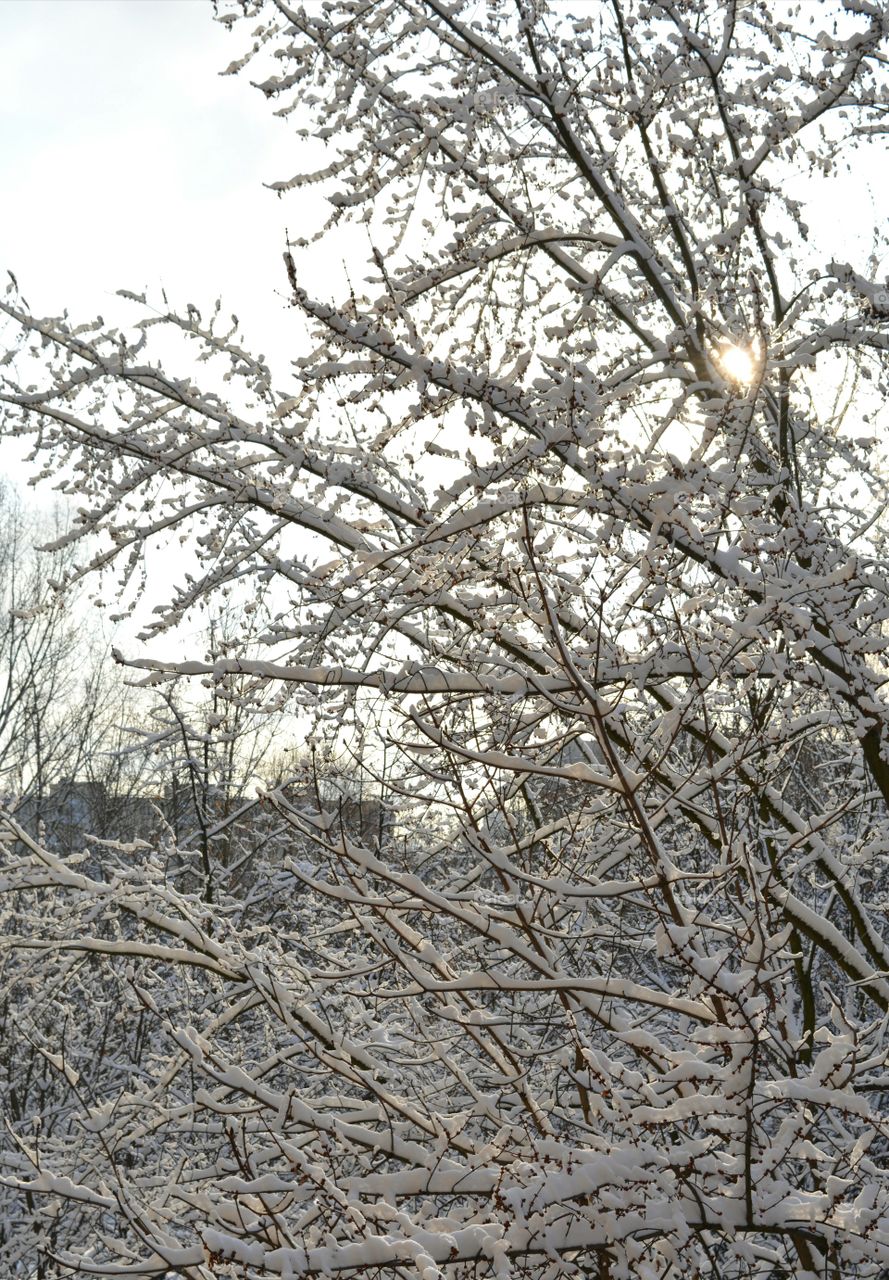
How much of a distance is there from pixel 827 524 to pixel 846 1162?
363 centimetres

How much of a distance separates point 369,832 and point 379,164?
444cm

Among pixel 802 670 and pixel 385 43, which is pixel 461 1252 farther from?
pixel 385 43

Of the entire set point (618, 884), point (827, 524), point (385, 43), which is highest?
point (385, 43)

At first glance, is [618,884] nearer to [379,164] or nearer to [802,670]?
[802,670]

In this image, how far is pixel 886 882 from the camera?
10.3 meters

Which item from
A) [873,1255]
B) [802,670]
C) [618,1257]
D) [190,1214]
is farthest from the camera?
[190,1214]

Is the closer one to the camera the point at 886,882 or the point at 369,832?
the point at 369,832

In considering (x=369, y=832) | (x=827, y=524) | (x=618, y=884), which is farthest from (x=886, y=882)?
(x=618, y=884)

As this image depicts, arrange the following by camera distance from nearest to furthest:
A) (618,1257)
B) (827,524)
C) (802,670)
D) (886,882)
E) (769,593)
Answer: (618,1257), (769,593), (802,670), (827,524), (886,882)

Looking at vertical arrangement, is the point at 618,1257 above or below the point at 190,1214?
above

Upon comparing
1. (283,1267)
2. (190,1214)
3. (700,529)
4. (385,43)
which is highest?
(385,43)

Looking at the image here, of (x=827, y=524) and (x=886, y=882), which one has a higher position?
(x=827, y=524)

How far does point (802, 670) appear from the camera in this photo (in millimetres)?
3689

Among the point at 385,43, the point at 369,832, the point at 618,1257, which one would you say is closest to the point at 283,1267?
the point at 618,1257
